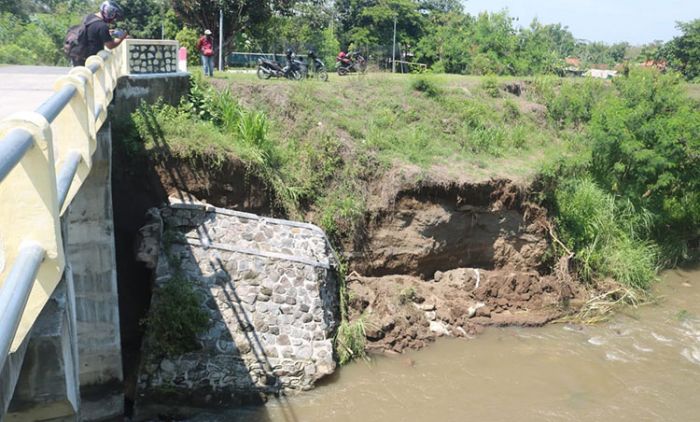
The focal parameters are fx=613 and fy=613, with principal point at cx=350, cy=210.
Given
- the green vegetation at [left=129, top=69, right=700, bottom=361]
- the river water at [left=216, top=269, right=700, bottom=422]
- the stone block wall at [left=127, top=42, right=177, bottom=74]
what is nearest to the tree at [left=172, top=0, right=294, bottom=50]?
the green vegetation at [left=129, top=69, right=700, bottom=361]

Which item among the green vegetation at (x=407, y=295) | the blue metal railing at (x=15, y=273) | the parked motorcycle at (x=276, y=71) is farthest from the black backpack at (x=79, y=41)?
the parked motorcycle at (x=276, y=71)

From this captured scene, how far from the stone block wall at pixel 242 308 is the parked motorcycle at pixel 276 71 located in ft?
25.9

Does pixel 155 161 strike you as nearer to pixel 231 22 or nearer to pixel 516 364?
pixel 516 364

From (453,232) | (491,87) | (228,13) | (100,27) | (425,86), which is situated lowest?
(453,232)

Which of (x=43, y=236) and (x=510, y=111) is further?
(x=510, y=111)

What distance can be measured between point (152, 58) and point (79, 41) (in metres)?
3.25

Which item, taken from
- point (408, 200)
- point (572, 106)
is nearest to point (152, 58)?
point (408, 200)

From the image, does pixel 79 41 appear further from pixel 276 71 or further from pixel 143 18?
pixel 143 18

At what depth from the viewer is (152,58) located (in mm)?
13336

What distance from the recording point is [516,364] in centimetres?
1232

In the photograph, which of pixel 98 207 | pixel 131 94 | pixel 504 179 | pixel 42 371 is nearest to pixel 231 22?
pixel 131 94

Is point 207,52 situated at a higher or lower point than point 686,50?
lower

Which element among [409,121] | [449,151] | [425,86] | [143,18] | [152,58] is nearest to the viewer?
[152,58]

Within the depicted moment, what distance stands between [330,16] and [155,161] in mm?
28025
